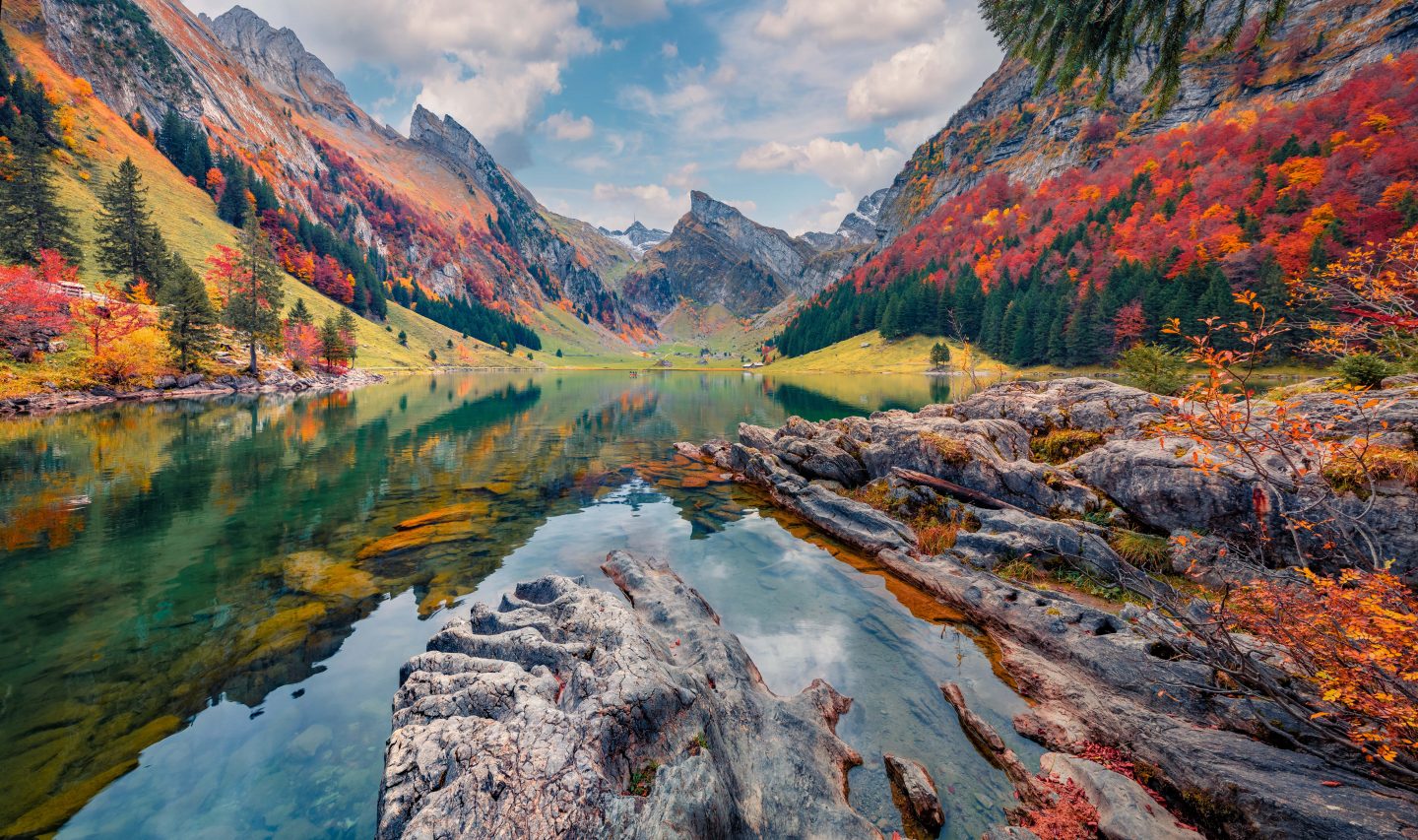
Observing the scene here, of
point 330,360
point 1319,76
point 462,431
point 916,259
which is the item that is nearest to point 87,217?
point 330,360

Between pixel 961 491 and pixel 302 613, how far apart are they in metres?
23.7

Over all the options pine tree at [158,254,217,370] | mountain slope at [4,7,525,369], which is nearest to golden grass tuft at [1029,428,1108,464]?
pine tree at [158,254,217,370]

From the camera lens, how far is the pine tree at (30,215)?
6084cm

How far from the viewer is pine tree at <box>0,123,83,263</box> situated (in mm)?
60844

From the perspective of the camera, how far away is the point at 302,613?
1399 centimetres

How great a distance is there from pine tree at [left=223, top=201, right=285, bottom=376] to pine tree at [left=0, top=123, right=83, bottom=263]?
17485 mm

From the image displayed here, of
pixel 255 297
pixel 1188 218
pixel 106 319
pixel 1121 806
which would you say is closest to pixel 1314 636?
pixel 1121 806

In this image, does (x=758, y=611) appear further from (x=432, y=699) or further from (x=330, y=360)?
(x=330, y=360)

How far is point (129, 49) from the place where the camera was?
474 feet

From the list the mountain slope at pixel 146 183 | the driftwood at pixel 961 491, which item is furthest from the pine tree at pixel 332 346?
the driftwood at pixel 961 491

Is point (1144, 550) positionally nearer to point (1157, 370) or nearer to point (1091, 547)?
point (1091, 547)

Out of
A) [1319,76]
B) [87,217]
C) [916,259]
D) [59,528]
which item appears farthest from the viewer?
[916,259]

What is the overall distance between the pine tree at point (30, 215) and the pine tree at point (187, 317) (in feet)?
49.3

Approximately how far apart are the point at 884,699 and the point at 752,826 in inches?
202
